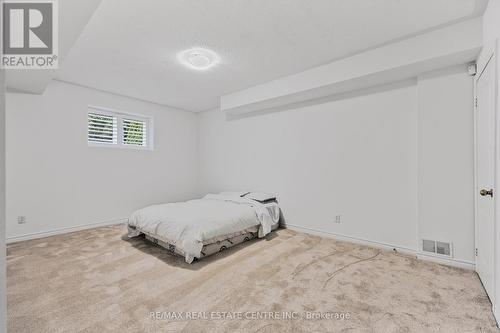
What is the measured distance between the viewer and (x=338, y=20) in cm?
219

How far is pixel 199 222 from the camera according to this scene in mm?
2822

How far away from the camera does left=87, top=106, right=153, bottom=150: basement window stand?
4.13 metres

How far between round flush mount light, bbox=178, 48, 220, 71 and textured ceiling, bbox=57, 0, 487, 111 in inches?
3.5

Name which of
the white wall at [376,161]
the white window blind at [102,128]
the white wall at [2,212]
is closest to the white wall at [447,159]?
the white wall at [376,161]

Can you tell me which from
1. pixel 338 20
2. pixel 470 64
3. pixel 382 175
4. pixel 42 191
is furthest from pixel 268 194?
pixel 42 191

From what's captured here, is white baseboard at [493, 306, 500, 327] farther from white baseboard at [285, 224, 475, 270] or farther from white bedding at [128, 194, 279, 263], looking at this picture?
white bedding at [128, 194, 279, 263]

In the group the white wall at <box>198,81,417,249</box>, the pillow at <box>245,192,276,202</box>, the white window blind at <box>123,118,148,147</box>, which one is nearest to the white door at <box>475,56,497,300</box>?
the white wall at <box>198,81,417,249</box>

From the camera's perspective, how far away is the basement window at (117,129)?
4.13 m

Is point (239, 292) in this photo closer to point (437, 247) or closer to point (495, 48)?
point (437, 247)

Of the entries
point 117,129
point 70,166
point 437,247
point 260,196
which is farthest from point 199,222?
point 117,129

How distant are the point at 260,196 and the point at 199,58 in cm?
240

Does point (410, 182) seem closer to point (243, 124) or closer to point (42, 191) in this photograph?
point (243, 124)

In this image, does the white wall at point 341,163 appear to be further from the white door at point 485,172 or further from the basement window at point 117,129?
the basement window at point 117,129

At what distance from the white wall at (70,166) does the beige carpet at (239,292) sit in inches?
28.4
